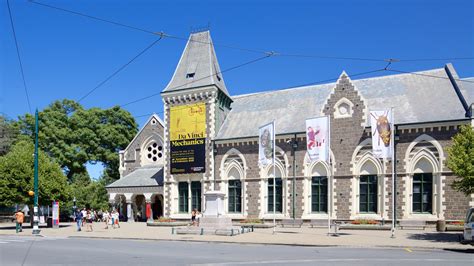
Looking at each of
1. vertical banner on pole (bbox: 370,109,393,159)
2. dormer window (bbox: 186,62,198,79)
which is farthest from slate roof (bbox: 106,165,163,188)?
vertical banner on pole (bbox: 370,109,393,159)

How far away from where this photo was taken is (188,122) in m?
39.6

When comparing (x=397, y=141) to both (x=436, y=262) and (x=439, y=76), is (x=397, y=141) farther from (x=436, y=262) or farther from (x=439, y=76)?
(x=436, y=262)

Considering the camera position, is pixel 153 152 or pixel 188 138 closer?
pixel 188 138

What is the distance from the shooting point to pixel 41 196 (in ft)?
109

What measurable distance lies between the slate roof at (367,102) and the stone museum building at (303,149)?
8 cm

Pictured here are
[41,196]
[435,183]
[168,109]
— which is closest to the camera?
[435,183]

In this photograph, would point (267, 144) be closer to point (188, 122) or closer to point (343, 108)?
point (343, 108)

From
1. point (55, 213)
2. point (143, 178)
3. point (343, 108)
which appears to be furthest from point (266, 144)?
point (143, 178)

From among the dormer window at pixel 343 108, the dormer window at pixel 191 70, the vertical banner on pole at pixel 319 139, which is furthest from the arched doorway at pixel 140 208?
the vertical banner on pole at pixel 319 139

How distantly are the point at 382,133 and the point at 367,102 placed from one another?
26.4ft

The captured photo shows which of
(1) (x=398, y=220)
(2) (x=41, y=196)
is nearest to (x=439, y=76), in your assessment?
(1) (x=398, y=220)

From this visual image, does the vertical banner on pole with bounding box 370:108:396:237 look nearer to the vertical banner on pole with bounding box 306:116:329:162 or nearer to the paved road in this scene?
the vertical banner on pole with bounding box 306:116:329:162

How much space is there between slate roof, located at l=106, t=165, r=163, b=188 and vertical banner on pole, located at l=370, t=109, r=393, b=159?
70.8 feet

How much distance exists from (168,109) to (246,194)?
10457mm
